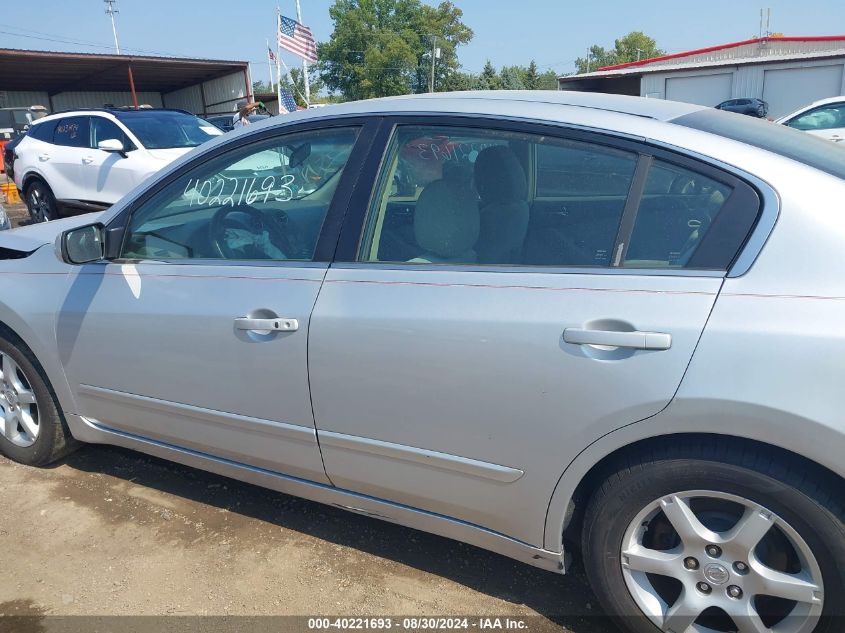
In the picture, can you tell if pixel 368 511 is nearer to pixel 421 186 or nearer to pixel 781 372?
pixel 421 186

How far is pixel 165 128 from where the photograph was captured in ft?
29.5

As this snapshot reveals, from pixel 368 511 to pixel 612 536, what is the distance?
872 mm

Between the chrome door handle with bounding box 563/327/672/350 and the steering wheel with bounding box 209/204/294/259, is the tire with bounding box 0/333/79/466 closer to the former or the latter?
the steering wheel with bounding box 209/204/294/259

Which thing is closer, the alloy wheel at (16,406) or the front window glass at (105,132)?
the alloy wheel at (16,406)

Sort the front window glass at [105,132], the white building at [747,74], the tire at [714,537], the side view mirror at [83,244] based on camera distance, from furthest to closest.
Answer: the white building at [747,74] < the front window glass at [105,132] < the side view mirror at [83,244] < the tire at [714,537]

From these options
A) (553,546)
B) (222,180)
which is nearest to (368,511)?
(553,546)

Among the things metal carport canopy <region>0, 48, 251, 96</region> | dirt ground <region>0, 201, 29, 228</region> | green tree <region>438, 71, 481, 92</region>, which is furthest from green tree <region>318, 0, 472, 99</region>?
dirt ground <region>0, 201, 29, 228</region>

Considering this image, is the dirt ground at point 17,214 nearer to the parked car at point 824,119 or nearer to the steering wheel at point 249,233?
the steering wheel at point 249,233

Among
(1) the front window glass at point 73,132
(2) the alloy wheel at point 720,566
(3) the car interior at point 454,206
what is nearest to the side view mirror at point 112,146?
(1) the front window glass at point 73,132

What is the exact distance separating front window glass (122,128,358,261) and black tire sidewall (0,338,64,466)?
81 cm

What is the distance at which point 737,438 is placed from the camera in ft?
5.63

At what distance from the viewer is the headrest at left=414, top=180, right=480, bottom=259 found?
219cm

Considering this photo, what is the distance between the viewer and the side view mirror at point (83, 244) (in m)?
2.62

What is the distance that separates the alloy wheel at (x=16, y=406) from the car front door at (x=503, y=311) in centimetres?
176
